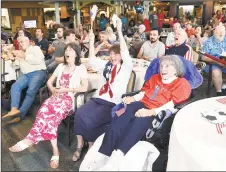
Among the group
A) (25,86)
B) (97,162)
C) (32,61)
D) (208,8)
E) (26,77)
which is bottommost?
(97,162)

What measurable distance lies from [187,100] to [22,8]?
12.9m

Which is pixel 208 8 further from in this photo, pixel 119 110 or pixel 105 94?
pixel 119 110

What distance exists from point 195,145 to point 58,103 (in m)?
1.68

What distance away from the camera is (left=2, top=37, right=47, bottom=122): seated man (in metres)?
3.64

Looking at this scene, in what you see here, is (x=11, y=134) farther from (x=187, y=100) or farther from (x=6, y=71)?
(x=187, y=100)

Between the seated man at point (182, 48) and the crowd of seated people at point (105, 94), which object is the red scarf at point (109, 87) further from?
the seated man at point (182, 48)

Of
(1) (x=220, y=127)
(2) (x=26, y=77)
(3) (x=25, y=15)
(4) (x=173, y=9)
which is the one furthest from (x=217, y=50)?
(4) (x=173, y=9)

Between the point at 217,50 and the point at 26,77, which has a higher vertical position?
the point at 217,50

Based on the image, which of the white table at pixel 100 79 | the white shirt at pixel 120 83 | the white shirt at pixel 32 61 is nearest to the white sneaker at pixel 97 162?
the white shirt at pixel 120 83

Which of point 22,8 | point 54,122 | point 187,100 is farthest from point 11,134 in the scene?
point 22,8

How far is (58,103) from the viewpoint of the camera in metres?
2.76

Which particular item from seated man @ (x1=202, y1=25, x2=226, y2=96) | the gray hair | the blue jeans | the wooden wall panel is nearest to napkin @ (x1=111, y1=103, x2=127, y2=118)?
the gray hair

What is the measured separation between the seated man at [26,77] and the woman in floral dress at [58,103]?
685 mm

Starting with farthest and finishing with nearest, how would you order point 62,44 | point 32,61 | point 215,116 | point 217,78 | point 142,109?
point 62,44 < point 217,78 < point 32,61 < point 142,109 < point 215,116
